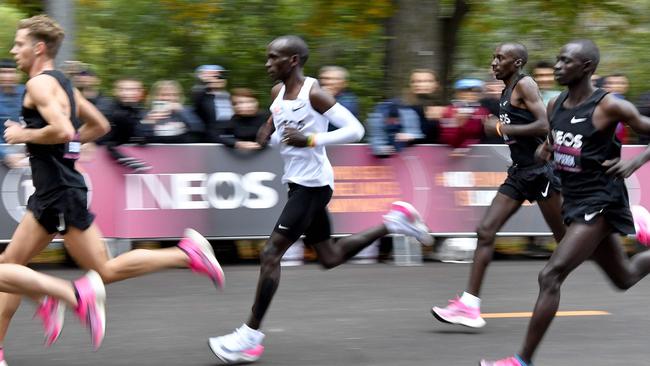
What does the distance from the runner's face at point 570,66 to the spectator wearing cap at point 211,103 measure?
18.0 ft

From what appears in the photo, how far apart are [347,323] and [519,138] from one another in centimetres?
172

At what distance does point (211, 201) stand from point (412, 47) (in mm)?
4026

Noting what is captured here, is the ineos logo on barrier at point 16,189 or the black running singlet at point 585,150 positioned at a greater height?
the black running singlet at point 585,150

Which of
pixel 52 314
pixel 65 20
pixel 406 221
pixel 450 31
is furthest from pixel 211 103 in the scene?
pixel 52 314

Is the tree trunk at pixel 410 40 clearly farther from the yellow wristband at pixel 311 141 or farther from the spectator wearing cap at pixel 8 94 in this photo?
the yellow wristband at pixel 311 141

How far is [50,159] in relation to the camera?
5926 millimetres

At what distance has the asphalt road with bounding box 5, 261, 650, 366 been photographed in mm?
6656

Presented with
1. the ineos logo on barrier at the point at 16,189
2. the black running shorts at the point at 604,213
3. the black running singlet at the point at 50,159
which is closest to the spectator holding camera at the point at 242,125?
the ineos logo on barrier at the point at 16,189

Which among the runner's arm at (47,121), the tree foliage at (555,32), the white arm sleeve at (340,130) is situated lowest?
the tree foliage at (555,32)

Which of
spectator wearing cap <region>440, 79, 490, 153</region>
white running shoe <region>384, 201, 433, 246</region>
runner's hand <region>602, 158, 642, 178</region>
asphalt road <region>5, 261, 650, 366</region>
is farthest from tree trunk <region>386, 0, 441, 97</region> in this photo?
runner's hand <region>602, 158, 642, 178</region>

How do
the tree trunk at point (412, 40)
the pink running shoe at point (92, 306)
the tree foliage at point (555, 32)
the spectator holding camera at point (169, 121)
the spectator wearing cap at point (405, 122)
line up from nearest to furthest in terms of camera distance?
the pink running shoe at point (92, 306) → the spectator holding camera at point (169, 121) → the spectator wearing cap at point (405, 122) → the tree trunk at point (412, 40) → the tree foliage at point (555, 32)

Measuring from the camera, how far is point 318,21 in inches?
597

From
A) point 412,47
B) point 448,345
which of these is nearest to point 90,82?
point 412,47

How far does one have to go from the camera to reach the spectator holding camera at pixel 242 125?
10.9 m
